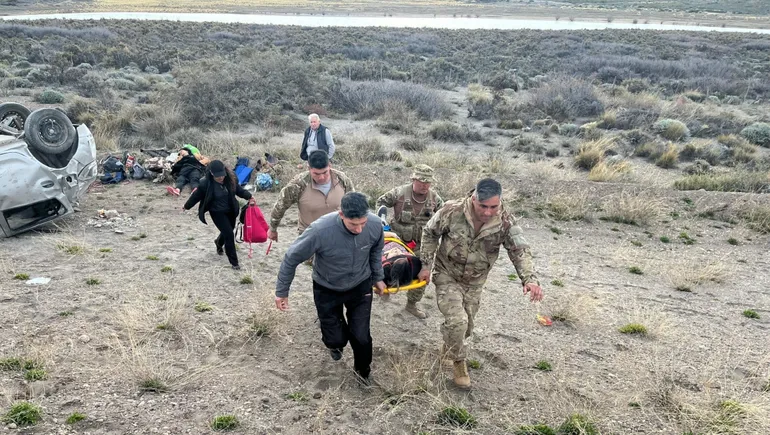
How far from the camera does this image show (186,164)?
1041 cm

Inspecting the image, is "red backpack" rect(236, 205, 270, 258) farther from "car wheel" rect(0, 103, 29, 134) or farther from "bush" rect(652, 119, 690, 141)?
"bush" rect(652, 119, 690, 141)

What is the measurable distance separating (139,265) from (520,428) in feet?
16.7

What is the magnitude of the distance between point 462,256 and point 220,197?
11.0 ft

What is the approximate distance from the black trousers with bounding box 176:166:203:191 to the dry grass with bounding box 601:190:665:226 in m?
7.77

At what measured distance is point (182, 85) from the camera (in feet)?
53.8

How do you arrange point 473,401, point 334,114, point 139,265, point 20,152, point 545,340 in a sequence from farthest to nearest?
1. point 334,114
2. point 20,152
3. point 139,265
4. point 545,340
5. point 473,401

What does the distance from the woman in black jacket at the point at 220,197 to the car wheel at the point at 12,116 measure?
4.22 meters

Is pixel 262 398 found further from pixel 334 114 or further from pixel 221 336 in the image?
pixel 334 114

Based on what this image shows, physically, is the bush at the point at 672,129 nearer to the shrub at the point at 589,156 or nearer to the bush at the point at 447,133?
the shrub at the point at 589,156

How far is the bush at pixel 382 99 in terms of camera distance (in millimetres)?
18641

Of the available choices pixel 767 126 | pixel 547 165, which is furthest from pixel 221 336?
pixel 767 126

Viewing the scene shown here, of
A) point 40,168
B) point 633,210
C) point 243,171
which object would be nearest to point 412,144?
point 243,171

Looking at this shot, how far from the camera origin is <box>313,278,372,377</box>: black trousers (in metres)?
4.12

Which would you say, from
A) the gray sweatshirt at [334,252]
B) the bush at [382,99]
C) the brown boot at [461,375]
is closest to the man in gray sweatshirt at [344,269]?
the gray sweatshirt at [334,252]
